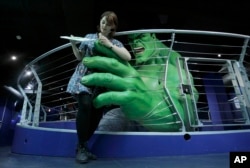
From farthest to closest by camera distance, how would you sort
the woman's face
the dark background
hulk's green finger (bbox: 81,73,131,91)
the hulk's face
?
1. the dark background
2. the hulk's face
3. the woman's face
4. hulk's green finger (bbox: 81,73,131,91)

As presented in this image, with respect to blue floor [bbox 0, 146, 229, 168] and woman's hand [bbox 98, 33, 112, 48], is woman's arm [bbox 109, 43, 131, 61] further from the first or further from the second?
blue floor [bbox 0, 146, 229, 168]

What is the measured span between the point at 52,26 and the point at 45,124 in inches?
102

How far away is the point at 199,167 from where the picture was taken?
0.96 m

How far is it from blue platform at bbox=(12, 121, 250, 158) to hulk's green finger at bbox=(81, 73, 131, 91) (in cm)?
25

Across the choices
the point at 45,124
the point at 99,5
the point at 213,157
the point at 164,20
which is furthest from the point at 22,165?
the point at 164,20

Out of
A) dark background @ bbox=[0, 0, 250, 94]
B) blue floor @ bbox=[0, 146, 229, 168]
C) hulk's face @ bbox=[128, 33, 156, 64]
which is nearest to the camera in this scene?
blue floor @ bbox=[0, 146, 229, 168]

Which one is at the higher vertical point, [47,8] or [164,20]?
[47,8]

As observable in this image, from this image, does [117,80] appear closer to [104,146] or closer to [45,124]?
[104,146]

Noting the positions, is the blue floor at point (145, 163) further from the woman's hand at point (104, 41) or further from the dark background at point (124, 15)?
the dark background at point (124, 15)

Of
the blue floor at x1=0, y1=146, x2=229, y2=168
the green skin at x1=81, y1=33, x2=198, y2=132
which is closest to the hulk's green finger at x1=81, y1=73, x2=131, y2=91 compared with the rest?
the green skin at x1=81, y1=33, x2=198, y2=132

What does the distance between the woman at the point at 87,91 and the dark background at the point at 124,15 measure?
2.14m

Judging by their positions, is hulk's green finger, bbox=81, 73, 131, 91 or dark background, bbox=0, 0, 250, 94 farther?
dark background, bbox=0, 0, 250, 94

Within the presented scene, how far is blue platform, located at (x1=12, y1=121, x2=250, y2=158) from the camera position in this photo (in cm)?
122

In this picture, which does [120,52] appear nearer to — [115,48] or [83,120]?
[115,48]
